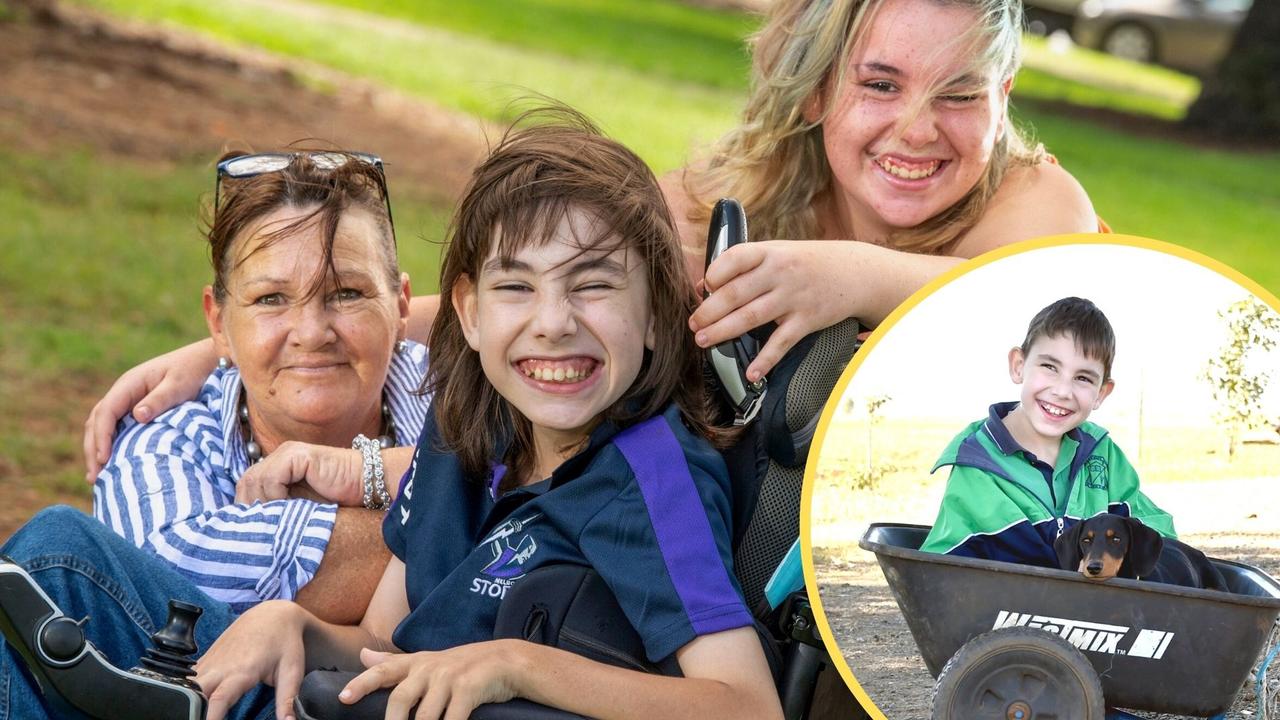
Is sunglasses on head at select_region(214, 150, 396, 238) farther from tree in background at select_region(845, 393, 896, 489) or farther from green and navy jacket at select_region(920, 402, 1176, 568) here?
green and navy jacket at select_region(920, 402, 1176, 568)

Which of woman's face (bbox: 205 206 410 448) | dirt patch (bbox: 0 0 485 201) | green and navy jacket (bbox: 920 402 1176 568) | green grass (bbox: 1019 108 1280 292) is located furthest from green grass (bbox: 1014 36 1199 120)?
green and navy jacket (bbox: 920 402 1176 568)

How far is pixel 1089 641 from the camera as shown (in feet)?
6.81

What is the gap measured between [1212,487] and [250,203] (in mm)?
1855

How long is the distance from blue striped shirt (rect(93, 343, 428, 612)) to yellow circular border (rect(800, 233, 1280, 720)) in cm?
97

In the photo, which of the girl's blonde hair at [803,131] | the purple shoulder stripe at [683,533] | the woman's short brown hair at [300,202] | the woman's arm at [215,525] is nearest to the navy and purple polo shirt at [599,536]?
the purple shoulder stripe at [683,533]

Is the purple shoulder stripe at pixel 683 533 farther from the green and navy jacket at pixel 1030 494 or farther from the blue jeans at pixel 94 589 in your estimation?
the blue jeans at pixel 94 589

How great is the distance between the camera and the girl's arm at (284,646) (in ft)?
7.72

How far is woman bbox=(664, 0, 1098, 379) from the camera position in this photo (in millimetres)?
2859

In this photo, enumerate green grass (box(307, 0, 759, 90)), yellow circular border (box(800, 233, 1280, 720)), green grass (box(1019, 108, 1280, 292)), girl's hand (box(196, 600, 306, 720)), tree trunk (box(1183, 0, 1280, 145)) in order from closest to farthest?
1. yellow circular border (box(800, 233, 1280, 720))
2. girl's hand (box(196, 600, 306, 720))
3. green grass (box(1019, 108, 1280, 292))
4. tree trunk (box(1183, 0, 1280, 145))
5. green grass (box(307, 0, 759, 90))

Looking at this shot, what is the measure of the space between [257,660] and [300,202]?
3.30 feet

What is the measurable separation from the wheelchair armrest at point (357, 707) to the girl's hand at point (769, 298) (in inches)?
24.7

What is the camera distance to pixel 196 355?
10.8ft

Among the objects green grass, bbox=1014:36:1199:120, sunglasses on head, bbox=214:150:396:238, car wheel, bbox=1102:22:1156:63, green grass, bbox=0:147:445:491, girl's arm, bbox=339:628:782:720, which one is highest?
car wheel, bbox=1102:22:1156:63

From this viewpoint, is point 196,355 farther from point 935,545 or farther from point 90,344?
point 90,344
